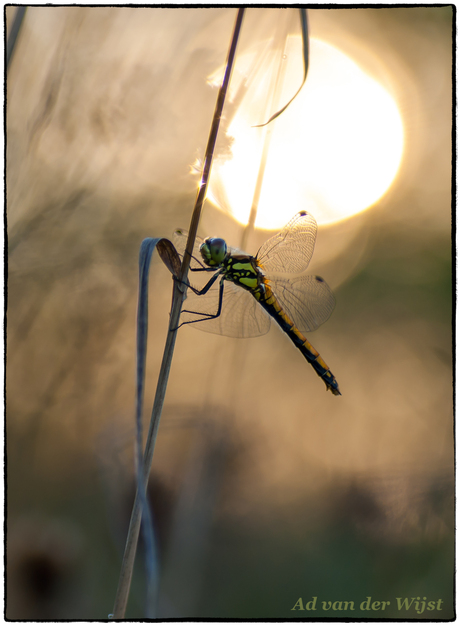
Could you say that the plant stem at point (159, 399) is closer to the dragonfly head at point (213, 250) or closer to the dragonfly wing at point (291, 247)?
the dragonfly head at point (213, 250)

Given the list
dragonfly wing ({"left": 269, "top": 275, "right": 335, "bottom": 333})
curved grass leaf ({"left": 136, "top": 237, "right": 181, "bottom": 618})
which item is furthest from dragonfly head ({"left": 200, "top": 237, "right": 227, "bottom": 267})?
curved grass leaf ({"left": 136, "top": 237, "right": 181, "bottom": 618})

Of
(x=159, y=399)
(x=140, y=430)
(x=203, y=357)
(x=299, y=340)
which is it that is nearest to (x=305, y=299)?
(x=299, y=340)

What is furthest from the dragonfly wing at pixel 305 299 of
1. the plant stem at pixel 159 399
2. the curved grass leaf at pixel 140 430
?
the curved grass leaf at pixel 140 430

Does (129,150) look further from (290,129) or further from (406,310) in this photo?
(406,310)

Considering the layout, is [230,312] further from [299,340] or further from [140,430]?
[140,430]

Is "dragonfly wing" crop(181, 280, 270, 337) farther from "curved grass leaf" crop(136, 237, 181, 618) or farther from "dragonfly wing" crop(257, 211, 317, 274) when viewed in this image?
"curved grass leaf" crop(136, 237, 181, 618)

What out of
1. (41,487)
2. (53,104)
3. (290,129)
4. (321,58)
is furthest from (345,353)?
(53,104)
